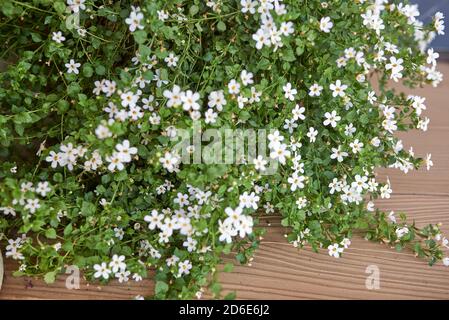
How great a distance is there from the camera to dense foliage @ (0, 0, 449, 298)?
2.81ft

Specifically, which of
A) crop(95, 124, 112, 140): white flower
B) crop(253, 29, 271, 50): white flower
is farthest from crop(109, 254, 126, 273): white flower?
crop(253, 29, 271, 50): white flower

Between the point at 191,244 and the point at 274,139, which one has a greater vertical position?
the point at 274,139

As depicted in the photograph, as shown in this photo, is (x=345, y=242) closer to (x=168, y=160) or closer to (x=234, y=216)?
(x=234, y=216)

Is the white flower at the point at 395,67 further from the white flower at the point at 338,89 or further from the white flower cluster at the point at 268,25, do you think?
the white flower cluster at the point at 268,25

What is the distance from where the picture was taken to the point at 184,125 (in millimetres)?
839

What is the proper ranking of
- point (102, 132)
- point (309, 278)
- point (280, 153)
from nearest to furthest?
point (102, 132) → point (280, 153) → point (309, 278)

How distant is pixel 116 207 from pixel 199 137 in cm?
19

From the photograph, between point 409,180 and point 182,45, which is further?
point 409,180

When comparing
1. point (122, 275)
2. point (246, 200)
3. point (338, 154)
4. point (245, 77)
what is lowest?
point (122, 275)

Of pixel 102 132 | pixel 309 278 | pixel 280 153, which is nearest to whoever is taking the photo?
pixel 102 132

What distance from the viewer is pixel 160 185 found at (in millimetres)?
938

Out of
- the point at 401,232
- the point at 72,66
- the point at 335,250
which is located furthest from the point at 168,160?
the point at 401,232
